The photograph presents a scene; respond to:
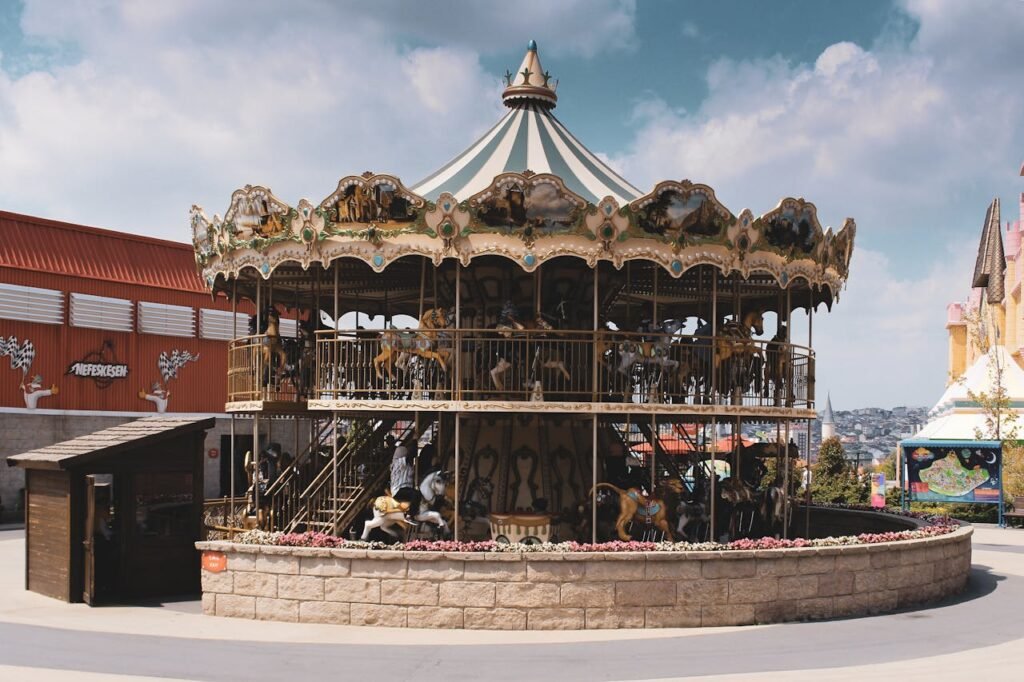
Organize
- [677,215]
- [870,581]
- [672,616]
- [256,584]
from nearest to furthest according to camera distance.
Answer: [672,616]
[256,584]
[870,581]
[677,215]

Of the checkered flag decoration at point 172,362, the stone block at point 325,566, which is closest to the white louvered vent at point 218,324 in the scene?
the checkered flag decoration at point 172,362

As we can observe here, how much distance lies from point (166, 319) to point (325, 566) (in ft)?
80.9

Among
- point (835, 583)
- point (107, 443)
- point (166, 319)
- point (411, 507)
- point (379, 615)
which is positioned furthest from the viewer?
point (166, 319)

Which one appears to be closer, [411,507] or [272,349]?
[411,507]

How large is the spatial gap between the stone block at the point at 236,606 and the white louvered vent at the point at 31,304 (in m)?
20.7

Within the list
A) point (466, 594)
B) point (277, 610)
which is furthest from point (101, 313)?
point (466, 594)

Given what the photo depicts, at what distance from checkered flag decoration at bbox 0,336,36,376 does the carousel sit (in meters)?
13.6

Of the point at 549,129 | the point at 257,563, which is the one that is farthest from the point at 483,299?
the point at 257,563

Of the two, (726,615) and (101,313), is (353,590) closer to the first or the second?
(726,615)

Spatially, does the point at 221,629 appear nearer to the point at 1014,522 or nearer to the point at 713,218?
the point at 713,218

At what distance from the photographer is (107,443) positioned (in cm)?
1775

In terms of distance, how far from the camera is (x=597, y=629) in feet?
50.5

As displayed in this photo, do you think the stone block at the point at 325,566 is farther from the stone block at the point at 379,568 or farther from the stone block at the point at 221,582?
the stone block at the point at 221,582

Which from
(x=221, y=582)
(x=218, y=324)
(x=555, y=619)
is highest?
(x=218, y=324)
